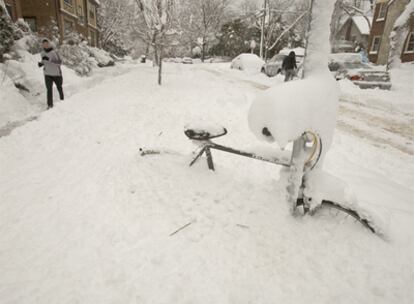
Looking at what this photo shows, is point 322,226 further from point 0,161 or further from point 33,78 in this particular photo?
point 33,78

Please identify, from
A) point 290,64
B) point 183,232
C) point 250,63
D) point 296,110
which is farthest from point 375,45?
point 183,232

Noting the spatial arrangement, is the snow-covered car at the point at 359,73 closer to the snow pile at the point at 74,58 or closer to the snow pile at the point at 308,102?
the snow pile at the point at 308,102

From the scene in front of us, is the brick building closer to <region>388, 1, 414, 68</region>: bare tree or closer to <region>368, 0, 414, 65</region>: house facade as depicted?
<region>388, 1, 414, 68</region>: bare tree

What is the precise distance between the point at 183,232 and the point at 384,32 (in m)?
27.4

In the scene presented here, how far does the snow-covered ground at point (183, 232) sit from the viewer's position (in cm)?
195

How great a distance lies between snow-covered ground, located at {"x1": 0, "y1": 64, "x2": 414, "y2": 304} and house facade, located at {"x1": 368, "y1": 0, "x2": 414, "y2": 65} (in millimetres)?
21178

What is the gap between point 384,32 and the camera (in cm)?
2250

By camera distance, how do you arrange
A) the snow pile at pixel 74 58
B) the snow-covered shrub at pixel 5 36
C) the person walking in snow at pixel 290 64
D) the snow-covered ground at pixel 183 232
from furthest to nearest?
1. the snow pile at pixel 74 58
2. the person walking in snow at pixel 290 64
3. the snow-covered shrub at pixel 5 36
4. the snow-covered ground at pixel 183 232

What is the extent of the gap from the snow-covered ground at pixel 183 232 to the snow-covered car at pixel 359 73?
8547 mm

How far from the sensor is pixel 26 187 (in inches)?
129

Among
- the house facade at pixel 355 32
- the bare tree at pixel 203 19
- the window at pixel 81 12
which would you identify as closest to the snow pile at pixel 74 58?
the window at pixel 81 12

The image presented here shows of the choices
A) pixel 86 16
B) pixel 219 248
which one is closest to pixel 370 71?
pixel 219 248

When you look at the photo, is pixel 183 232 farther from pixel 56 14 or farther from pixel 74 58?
pixel 56 14

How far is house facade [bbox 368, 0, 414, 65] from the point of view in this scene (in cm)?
2033
